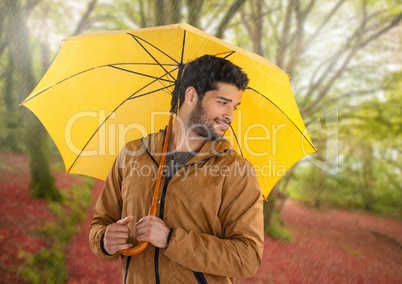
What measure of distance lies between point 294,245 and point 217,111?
4908mm

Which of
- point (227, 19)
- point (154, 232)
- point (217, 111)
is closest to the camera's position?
point (154, 232)

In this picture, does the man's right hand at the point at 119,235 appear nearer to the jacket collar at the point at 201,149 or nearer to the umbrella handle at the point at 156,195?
the umbrella handle at the point at 156,195

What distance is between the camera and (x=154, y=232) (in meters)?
1.42

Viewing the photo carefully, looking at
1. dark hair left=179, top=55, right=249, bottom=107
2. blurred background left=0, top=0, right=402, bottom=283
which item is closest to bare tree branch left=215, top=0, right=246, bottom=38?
blurred background left=0, top=0, right=402, bottom=283

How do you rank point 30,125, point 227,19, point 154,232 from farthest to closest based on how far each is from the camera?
point 30,125
point 227,19
point 154,232

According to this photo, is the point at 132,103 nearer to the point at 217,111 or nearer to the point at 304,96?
the point at 217,111

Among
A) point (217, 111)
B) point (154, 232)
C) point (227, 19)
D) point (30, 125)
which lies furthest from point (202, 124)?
point (30, 125)

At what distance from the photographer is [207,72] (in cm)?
170

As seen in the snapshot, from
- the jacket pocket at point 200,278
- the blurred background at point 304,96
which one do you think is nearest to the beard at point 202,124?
the jacket pocket at point 200,278

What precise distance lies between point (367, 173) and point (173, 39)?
5.95m

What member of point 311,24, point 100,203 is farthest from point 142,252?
point 311,24

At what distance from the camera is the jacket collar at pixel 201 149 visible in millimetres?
1593

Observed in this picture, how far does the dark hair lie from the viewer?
65.8 inches

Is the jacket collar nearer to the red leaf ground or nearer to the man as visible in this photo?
the man
